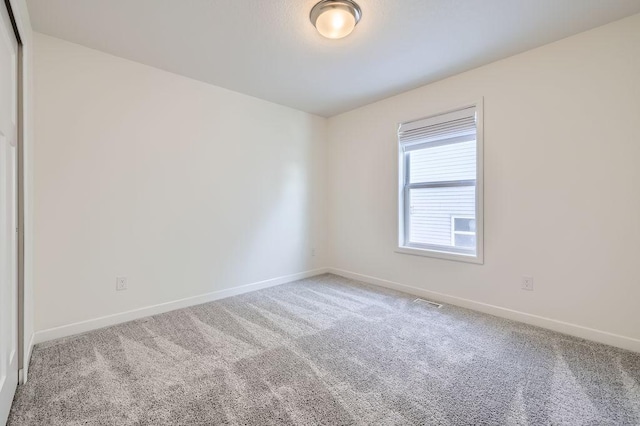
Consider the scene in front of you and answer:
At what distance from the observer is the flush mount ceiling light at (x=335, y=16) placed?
1.88 meters

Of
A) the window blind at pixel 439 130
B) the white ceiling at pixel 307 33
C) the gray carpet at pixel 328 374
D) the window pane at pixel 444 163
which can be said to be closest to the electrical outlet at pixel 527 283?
the gray carpet at pixel 328 374

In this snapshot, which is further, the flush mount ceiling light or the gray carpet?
the flush mount ceiling light

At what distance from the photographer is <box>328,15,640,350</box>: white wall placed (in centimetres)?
211

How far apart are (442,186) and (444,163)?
0.26 metres

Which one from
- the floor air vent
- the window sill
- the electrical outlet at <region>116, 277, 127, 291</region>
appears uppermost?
the window sill

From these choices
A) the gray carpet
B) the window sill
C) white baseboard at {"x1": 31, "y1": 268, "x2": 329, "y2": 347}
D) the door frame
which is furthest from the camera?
the window sill

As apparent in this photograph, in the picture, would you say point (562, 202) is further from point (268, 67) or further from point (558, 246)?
point (268, 67)

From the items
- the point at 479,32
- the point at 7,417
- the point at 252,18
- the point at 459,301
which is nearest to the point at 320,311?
the point at 459,301

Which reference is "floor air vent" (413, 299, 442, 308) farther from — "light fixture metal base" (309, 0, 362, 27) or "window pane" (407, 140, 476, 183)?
"light fixture metal base" (309, 0, 362, 27)

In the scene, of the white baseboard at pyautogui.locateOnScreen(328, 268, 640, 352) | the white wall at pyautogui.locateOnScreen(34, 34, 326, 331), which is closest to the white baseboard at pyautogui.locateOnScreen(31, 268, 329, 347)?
the white wall at pyautogui.locateOnScreen(34, 34, 326, 331)

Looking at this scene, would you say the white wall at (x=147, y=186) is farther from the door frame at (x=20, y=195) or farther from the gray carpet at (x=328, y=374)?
the door frame at (x=20, y=195)

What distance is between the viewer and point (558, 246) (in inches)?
95.0

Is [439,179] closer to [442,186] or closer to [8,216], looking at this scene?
[442,186]

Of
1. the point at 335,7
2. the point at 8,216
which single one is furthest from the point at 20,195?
the point at 335,7
